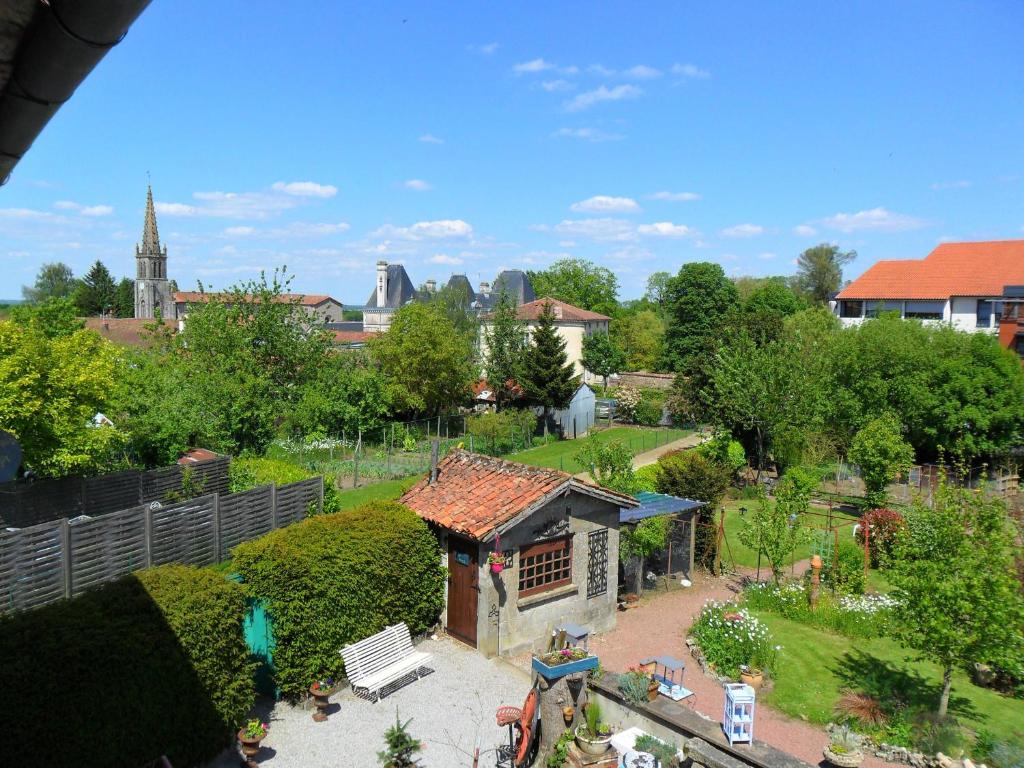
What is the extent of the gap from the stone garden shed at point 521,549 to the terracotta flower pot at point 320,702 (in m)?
3.52

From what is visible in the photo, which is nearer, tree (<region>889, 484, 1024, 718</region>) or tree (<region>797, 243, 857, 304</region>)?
tree (<region>889, 484, 1024, 718</region>)

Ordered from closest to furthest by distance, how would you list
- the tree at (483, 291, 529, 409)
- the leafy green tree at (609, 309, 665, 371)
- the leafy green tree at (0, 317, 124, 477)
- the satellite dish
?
1. the satellite dish
2. the leafy green tree at (0, 317, 124, 477)
3. the tree at (483, 291, 529, 409)
4. the leafy green tree at (609, 309, 665, 371)

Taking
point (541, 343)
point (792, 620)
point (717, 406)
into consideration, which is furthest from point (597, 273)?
point (792, 620)

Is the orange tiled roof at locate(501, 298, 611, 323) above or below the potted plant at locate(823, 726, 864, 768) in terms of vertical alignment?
above

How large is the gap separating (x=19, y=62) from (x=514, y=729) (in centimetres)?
1179

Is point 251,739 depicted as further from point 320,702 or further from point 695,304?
point 695,304

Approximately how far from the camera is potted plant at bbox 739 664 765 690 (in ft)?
46.9

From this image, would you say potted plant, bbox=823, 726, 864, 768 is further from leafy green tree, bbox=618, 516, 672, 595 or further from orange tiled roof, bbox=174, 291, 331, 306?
orange tiled roof, bbox=174, 291, 331, 306

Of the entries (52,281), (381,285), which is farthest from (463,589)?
(52,281)

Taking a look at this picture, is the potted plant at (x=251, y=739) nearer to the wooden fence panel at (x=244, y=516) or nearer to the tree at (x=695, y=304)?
the wooden fence panel at (x=244, y=516)

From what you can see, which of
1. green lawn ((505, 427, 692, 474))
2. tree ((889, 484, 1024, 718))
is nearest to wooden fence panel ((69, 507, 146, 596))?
tree ((889, 484, 1024, 718))

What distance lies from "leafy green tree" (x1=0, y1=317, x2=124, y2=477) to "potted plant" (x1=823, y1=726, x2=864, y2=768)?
1741cm

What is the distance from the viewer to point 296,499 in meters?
17.7

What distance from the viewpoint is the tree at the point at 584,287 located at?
88.7 m
